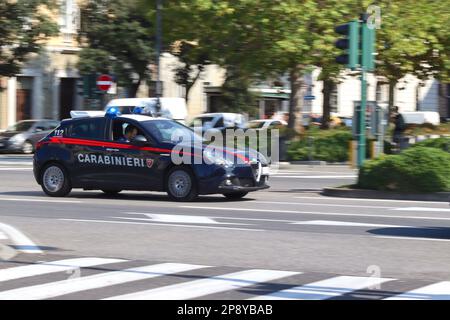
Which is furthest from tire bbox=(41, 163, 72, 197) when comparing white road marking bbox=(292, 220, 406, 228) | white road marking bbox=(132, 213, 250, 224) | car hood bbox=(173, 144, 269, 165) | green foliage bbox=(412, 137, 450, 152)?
green foliage bbox=(412, 137, 450, 152)

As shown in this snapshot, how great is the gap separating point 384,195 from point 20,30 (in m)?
27.0

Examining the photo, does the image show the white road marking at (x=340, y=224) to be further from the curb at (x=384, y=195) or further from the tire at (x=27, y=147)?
the tire at (x=27, y=147)

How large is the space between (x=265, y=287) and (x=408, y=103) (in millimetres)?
62190

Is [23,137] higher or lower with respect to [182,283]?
higher

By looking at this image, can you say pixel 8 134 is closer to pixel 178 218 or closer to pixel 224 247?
pixel 178 218

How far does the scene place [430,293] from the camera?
28.1 feet

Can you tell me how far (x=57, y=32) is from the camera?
4394cm

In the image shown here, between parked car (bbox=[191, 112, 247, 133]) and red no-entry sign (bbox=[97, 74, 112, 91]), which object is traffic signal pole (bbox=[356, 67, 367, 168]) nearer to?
red no-entry sign (bbox=[97, 74, 112, 91])

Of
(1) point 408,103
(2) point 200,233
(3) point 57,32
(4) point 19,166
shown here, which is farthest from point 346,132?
(1) point 408,103

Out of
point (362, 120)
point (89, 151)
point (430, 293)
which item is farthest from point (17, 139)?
point (430, 293)

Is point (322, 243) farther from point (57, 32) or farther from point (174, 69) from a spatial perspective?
point (174, 69)

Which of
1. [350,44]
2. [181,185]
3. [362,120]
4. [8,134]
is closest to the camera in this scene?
[181,185]

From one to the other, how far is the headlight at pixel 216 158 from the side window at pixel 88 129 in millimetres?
2223
